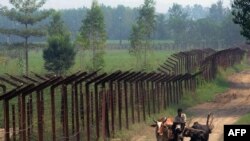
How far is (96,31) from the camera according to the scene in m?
56.1

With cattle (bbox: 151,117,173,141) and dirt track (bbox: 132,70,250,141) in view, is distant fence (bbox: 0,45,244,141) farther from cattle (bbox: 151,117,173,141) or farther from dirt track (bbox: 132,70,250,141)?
cattle (bbox: 151,117,173,141)

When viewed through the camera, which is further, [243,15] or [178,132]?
[243,15]

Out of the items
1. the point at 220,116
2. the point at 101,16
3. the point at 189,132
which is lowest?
the point at 220,116

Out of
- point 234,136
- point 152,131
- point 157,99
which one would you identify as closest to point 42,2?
point 157,99

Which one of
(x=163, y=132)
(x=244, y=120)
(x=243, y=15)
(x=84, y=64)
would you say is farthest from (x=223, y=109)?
(x=84, y=64)

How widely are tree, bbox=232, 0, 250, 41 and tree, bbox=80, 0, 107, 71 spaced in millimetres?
21253

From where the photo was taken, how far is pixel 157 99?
29.8 meters

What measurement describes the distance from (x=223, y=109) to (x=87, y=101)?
1479cm

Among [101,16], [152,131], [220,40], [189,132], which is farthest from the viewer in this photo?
[220,40]

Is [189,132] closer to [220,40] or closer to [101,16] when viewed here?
[101,16]

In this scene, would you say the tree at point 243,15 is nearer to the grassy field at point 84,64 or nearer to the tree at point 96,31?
the tree at point 96,31

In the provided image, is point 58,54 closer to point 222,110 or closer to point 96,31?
point 96,31

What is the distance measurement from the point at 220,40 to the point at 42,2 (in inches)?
3260

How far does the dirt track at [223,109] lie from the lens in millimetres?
23797
